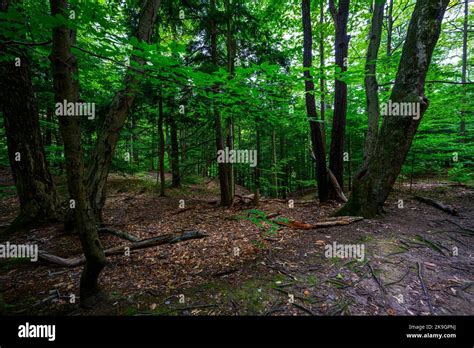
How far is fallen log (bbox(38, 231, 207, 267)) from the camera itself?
3.91 metres

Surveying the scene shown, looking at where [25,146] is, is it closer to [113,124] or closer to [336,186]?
[113,124]

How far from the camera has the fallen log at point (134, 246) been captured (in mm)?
3906

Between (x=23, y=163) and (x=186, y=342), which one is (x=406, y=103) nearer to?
(x=186, y=342)

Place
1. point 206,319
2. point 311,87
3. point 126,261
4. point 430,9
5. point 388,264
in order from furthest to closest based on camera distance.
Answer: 1. point 311,87
2. point 430,9
3. point 126,261
4. point 388,264
5. point 206,319

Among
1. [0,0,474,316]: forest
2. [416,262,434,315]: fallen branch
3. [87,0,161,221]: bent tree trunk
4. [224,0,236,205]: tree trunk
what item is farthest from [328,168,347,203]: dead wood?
[87,0,161,221]: bent tree trunk

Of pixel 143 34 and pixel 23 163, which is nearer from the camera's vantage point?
pixel 143 34

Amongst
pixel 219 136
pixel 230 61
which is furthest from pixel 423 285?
pixel 230 61

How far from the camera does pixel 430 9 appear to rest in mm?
4641

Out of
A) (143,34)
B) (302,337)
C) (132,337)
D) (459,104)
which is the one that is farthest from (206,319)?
(459,104)

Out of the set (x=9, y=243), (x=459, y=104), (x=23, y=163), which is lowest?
(x=9, y=243)

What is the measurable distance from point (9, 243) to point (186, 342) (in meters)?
5.45

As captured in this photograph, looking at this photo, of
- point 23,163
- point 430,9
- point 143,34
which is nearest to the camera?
point 143,34

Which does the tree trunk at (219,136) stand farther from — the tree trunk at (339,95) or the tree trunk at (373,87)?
the tree trunk at (373,87)

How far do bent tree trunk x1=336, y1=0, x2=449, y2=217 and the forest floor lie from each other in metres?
0.65
